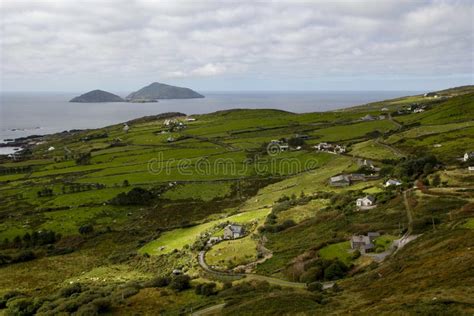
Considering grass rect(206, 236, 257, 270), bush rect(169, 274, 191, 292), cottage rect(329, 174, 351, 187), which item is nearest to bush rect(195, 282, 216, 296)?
bush rect(169, 274, 191, 292)

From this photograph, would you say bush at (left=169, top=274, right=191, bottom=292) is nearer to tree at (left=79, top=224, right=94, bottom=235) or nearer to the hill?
the hill

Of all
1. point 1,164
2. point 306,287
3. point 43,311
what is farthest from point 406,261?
point 1,164

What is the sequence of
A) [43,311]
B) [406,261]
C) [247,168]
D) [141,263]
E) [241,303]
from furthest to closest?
[247,168] → [141,263] → [43,311] → [406,261] → [241,303]

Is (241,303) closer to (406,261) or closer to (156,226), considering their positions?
(406,261)

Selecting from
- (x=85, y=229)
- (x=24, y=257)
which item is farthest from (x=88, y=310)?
(x=85, y=229)

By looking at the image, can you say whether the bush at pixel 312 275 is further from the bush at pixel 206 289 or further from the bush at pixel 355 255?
the bush at pixel 206 289

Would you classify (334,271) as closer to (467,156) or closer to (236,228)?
(236,228)
